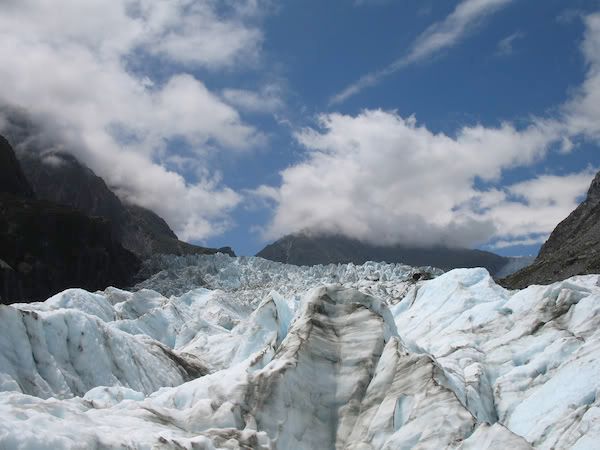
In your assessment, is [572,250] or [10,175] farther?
[10,175]

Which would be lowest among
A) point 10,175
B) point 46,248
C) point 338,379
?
point 338,379

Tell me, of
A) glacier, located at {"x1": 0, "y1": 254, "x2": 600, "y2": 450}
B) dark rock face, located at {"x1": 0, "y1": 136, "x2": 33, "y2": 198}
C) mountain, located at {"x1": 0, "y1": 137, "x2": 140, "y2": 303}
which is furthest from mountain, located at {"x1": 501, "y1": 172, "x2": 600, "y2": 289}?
dark rock face, located at {"x1": 0, "y1": 136, "x2": 33, "y2": 198}

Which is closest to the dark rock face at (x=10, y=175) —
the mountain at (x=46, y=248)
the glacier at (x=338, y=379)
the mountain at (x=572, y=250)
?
the mountain at (x=46, y=248)

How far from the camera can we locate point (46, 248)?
478ft

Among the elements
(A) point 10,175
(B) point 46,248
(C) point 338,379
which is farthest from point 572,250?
(A) point 10,175

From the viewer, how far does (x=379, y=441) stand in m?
21.0

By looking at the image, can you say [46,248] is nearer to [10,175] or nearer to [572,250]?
[10,175]

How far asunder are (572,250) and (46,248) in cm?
10812

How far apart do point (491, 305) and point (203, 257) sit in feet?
452

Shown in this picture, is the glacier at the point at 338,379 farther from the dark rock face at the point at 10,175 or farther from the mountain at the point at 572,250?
the dark rock face at the point at 10,175

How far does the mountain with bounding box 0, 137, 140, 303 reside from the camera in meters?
137

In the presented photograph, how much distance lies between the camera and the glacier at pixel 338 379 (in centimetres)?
1931

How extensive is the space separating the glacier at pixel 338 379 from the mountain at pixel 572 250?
189 ft

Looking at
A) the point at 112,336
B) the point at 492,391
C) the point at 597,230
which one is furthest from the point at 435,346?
the point at 597,230
